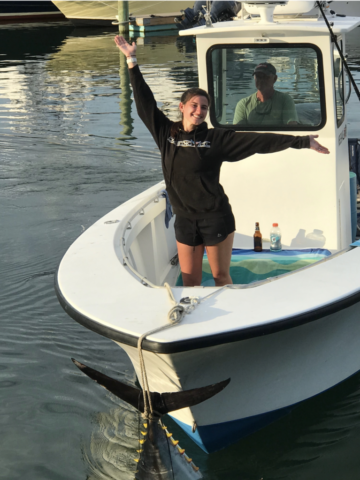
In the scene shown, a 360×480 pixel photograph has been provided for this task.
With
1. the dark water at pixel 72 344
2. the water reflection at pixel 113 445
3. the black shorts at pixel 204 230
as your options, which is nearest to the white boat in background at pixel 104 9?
the dark water at pixel 72 344

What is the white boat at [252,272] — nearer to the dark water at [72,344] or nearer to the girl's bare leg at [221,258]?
the dark water at [72,344]

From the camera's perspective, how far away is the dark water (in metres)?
3.30

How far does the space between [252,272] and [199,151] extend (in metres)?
1.24

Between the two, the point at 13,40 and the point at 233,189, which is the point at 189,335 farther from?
the point at 13,40

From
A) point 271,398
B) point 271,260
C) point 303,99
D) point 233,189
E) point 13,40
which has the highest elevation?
point 13,40

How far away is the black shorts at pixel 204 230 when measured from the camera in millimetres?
3355

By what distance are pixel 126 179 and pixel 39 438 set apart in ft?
16.8

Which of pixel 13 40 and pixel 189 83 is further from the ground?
pixel 13 40

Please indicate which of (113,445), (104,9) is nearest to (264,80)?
(113,445)

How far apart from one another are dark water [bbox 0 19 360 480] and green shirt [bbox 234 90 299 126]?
1772 mm

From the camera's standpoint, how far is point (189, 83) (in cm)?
1427

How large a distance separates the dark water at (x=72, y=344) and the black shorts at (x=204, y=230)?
41.7 inches

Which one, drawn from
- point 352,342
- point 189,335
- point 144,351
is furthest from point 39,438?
point 352,342

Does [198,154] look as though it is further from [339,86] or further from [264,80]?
[339,86]
